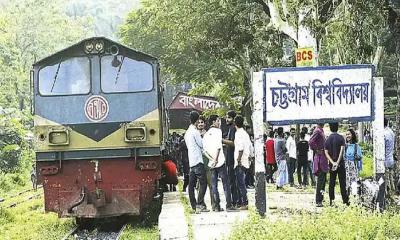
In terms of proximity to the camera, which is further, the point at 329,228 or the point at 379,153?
the point at 379,153

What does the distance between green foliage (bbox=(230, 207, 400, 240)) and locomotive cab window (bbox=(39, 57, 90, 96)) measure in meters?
5.31

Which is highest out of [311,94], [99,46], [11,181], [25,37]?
[25,37]

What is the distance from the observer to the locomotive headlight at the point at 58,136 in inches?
459

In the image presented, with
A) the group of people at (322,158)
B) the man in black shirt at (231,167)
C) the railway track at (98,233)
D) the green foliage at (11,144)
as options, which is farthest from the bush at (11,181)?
the man in black shirt at (231,167)

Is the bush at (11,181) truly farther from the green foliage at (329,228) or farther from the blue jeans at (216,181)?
the green foliage at (329,228)

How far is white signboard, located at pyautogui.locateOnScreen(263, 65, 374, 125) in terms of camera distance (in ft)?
29.2

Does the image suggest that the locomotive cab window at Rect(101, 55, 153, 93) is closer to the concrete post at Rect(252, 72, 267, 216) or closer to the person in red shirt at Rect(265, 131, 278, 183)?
the concrete post at Rect(252, 72, 267, 216)

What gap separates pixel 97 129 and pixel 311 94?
419cm

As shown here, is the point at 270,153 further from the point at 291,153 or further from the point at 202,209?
the point at 202,209

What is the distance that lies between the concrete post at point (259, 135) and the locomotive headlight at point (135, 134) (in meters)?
3.04

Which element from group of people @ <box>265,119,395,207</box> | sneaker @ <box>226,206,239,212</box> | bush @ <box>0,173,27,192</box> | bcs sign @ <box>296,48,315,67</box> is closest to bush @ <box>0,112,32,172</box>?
bush @ <box>0,173,27,192</box>

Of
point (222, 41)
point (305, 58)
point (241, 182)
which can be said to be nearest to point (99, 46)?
point (241, 182)

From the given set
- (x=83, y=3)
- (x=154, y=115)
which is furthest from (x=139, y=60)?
(x=83, y=3)

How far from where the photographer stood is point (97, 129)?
38.4ft
